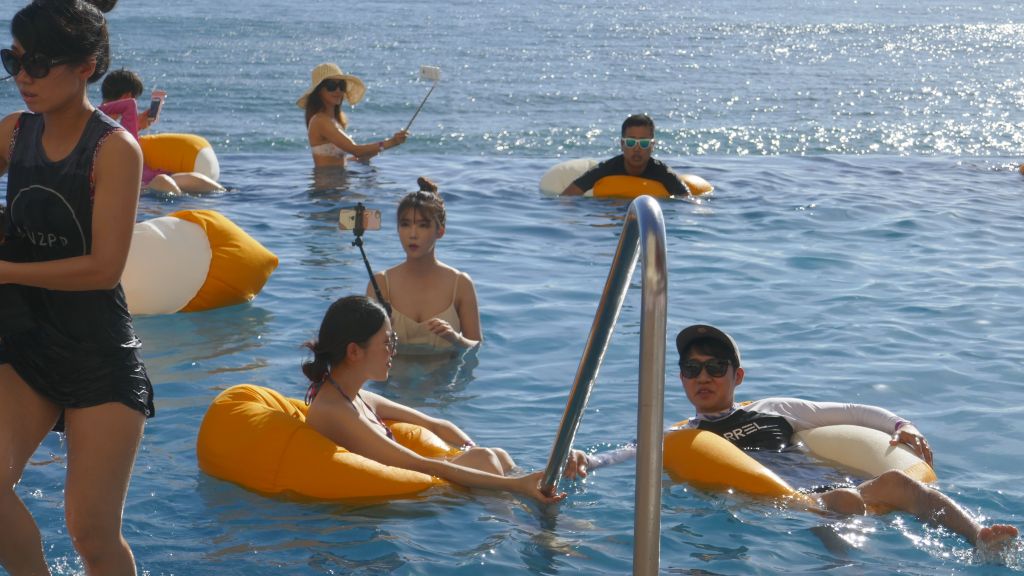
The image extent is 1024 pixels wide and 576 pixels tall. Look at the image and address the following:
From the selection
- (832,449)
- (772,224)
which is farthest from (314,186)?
→ (832,449)

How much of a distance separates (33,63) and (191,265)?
15.1 ft

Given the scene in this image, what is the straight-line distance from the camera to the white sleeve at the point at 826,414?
5.35m

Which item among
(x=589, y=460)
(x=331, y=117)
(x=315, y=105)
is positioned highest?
(x=315, y=105)

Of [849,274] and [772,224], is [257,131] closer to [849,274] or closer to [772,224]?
[772,224]

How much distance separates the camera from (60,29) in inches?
115

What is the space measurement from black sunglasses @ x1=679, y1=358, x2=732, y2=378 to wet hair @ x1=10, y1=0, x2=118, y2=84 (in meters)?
2.97

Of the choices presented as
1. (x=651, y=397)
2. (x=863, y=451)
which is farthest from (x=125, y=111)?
(x=651, y=397)

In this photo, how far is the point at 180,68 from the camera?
73.8 feet

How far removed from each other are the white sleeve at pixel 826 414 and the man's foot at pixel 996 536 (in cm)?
102

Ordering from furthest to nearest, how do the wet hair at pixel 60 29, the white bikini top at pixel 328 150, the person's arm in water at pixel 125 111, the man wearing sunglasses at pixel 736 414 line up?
1. the white bikini top at pixel 328 150
2. the person's arm in water at pixel 125 111
3. the man wearing sunglasses at pixel 736 414
4. the wet hair at pixel 60 29

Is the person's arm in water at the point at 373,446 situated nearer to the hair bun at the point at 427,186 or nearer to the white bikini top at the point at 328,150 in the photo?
the hair bun at the point at 427,186

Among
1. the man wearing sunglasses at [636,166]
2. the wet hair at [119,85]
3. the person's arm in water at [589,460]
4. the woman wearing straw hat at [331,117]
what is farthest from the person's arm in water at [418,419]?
the woman wearing straw hat at [331,117]

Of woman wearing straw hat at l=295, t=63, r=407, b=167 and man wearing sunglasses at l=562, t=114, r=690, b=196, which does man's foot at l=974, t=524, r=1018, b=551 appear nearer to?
man wearing sunglasses at l=562, t=114, r=690, b=196

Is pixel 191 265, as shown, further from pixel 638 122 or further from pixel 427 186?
pixel 638 122
